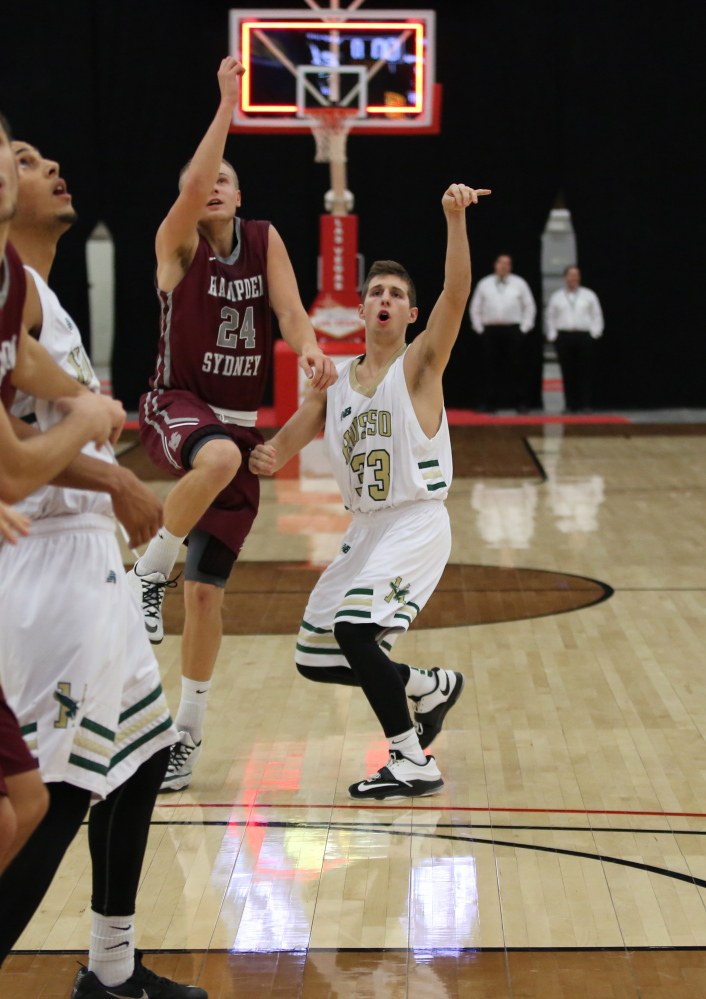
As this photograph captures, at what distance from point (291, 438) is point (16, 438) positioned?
6.21 feet

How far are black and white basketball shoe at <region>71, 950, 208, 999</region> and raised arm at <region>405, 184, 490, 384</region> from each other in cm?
194

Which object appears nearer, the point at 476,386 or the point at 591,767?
the point at 591,767

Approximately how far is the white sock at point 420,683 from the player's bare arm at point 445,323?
0.79 meters

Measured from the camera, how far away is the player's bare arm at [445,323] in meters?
3.51

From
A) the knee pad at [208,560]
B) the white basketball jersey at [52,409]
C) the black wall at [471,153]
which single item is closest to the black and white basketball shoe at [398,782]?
the knee pad at [208,560]

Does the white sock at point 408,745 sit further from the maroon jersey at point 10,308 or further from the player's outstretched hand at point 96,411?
the maroon jersey at point 10,308

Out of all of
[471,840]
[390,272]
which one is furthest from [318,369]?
[471,840]

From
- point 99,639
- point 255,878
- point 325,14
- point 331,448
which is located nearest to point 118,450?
point 325,14

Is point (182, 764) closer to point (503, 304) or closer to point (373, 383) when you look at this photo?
point (373, 383)

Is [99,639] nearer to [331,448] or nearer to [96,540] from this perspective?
[96,540]

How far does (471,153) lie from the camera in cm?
→ 1507

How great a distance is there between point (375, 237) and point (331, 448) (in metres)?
11.7

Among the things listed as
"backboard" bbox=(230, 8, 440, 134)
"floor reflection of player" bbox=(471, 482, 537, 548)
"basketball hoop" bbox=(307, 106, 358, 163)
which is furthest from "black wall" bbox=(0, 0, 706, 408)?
"floor reflection of player" bbox=(471, 482, 537, 548)

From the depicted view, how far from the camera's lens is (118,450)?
1143cm
